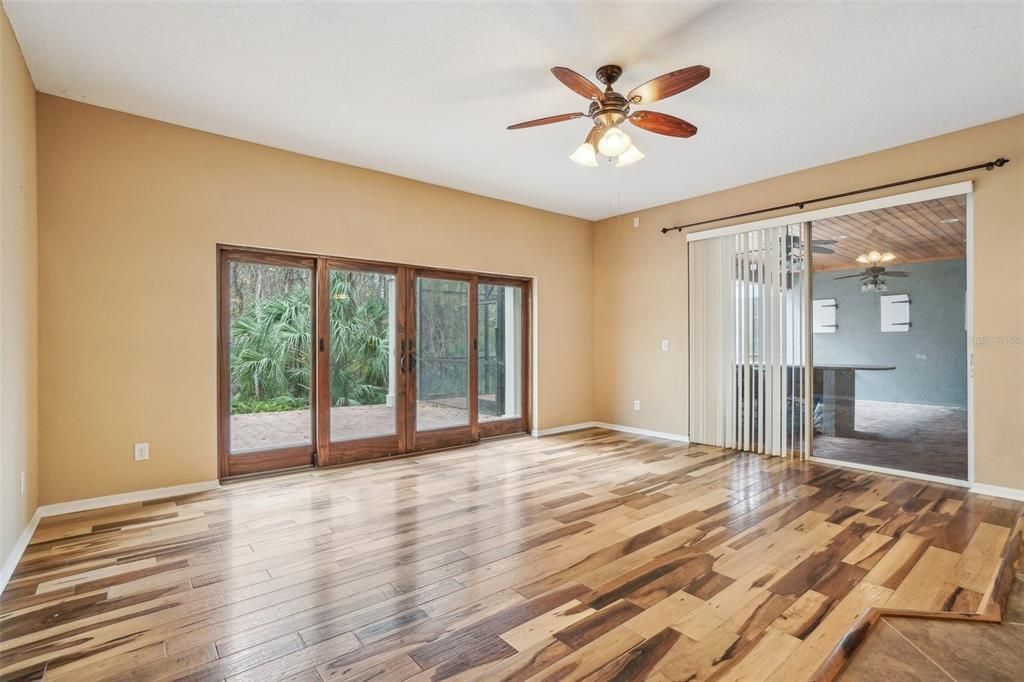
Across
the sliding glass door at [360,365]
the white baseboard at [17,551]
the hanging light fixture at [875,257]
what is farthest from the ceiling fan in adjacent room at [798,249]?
the white baseboard at [17,551]

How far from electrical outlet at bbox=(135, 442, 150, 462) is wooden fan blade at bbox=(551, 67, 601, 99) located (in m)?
3.90

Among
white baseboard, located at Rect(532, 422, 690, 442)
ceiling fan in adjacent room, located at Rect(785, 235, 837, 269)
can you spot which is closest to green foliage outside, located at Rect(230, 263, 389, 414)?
white baseboard, located at Rect(532, 422, 690, 442)

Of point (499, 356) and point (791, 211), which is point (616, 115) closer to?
point (791, 211)

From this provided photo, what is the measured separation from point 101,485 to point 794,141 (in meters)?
6.06

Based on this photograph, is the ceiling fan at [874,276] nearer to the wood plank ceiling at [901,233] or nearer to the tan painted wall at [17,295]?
the wood plank ceiling at [901,233]

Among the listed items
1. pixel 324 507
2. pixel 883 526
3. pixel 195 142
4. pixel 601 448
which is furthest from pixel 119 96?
pixel 883 526

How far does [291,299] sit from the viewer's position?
454 cm

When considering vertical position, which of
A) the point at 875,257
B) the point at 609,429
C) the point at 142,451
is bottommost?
the point at 609,429

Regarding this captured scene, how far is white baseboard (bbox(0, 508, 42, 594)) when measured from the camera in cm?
245

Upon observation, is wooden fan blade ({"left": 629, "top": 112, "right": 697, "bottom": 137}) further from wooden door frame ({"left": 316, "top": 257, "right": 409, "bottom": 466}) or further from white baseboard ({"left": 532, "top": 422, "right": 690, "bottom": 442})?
white baseboard ({"left": 532, "top": 422, "right": 690, "bottom": 442})

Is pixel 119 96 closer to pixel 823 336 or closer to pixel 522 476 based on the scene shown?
pixel 522 476

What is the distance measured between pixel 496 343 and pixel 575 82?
12.2ft

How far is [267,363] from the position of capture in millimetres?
4418

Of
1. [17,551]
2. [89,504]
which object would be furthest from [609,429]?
[17,551]
